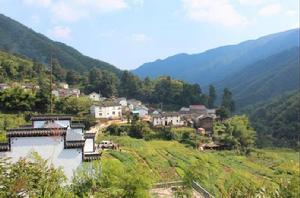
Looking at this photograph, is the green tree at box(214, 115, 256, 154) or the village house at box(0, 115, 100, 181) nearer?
the village house at box(0, 115, 100, 181)

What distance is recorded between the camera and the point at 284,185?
20109 millimetres

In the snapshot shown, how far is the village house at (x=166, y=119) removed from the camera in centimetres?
5894

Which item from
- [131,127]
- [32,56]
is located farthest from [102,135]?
[32,56]

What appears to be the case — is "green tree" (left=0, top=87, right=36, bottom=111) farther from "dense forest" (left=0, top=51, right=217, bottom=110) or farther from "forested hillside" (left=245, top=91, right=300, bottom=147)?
"forested hillside" (left=245, top=91, right=300, bottom=147)

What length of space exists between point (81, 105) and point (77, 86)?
84.0ft

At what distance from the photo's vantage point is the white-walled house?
58.9 metres

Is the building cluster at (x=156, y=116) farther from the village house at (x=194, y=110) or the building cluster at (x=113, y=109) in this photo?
the village house at (x=194, y=110)

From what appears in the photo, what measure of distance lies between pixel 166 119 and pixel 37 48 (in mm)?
94984

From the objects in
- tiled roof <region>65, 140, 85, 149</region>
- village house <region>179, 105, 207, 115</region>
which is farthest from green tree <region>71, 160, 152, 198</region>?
village house <region>179, 105, 207, 115</region>

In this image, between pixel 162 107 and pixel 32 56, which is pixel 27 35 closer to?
pixel 32 56

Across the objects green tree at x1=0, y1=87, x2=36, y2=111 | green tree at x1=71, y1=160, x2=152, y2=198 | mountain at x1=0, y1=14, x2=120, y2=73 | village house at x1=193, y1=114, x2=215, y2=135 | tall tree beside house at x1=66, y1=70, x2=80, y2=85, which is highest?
mountain at x1=0, y1=14, x2=120, y2=73

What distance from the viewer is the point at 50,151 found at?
14.7 metres

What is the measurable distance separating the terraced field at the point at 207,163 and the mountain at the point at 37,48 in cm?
8367

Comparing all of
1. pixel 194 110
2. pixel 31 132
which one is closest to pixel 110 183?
pixel 31 132
